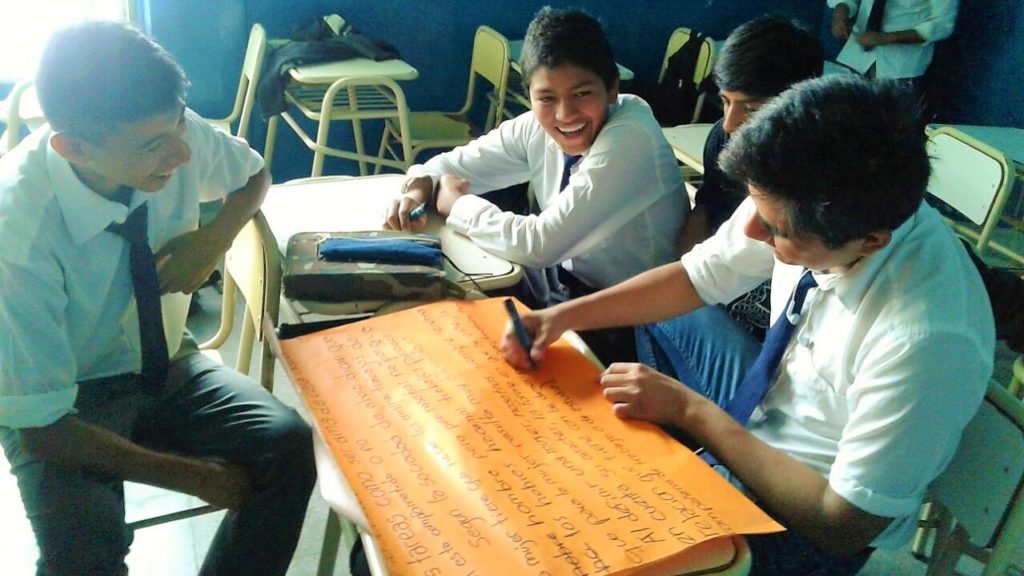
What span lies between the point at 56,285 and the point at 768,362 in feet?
3.20

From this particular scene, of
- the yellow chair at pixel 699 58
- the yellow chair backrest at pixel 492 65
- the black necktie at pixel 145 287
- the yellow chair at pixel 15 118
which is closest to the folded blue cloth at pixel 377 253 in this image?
the black necktie at pixel 145 287

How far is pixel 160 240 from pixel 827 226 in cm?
101

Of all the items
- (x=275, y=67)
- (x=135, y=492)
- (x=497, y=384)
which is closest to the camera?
(x=497, y=384)

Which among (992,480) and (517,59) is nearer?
(992,480)

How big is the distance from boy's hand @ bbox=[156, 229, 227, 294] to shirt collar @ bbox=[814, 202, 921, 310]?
3.16 ft

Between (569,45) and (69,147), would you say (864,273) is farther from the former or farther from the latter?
(69,147)

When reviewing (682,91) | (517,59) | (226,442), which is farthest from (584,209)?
(682,91)

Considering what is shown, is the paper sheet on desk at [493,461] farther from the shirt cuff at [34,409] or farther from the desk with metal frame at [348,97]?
the desk with metal frame at [348,97]

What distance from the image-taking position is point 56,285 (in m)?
1.08

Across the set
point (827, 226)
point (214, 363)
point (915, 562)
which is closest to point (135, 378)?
point (214, 363)

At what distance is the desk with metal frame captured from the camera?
10.0ft

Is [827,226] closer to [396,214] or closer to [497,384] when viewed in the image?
[497,384]

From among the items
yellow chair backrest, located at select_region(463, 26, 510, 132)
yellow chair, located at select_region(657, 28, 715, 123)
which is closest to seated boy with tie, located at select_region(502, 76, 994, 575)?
yellow chair backrest, located at select_region(463, 26, 510, 132)

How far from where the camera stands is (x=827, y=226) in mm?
902
